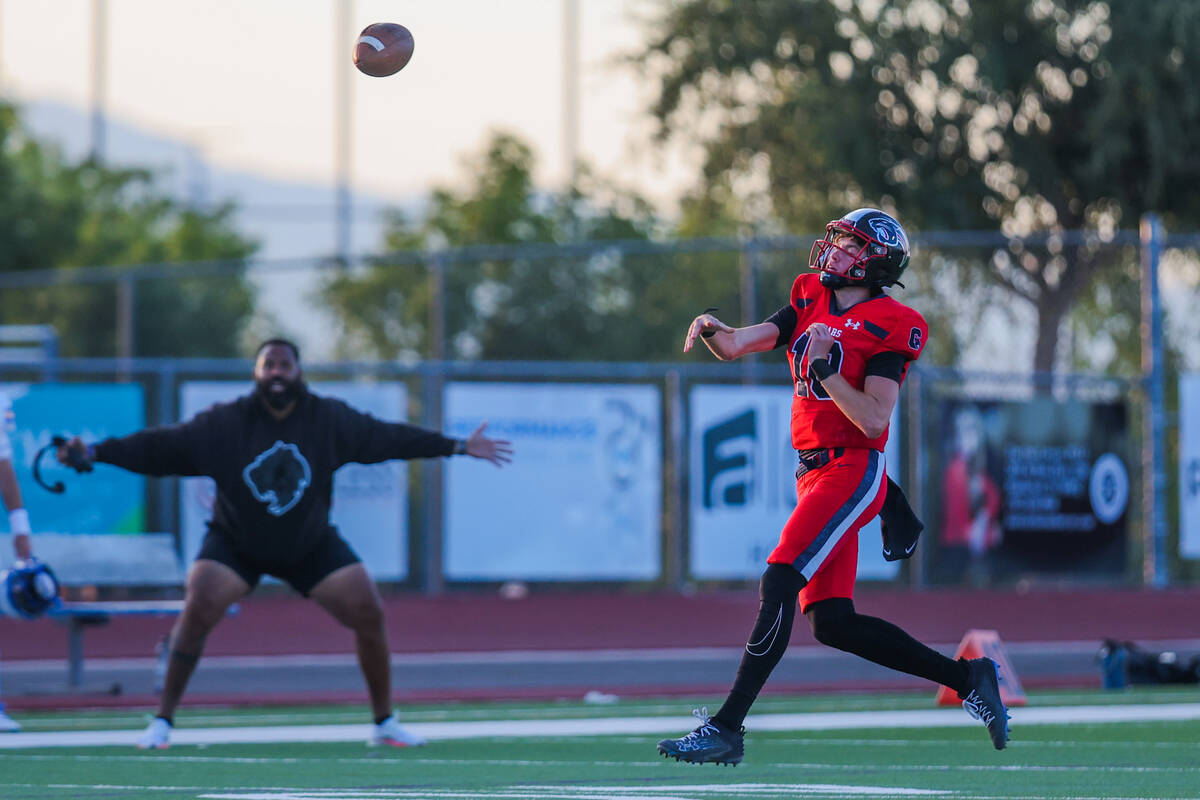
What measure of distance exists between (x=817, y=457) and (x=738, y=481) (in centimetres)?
996

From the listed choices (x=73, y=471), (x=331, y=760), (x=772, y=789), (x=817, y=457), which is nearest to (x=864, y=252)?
(x=817, y=457)

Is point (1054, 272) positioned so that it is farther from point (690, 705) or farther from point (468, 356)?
point (690, 705)

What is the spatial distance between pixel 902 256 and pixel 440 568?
1000 cm

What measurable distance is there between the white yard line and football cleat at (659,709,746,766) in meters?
3.54

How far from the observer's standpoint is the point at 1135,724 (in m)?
11.4

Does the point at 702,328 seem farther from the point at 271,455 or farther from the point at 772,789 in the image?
the point at 271,455

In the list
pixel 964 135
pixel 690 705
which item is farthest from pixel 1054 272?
pixel 690 705

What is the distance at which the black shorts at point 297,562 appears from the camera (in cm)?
1016

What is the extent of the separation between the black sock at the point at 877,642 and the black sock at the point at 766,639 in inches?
6.6

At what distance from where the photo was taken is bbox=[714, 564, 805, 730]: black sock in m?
7.60

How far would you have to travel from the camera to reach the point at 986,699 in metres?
7.81

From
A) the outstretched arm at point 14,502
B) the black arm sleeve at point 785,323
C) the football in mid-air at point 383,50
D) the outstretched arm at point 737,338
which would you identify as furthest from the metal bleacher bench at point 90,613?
the black arm sleeve at point 785,323

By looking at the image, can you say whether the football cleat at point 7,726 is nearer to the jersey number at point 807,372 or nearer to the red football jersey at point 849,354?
the red football jersey at point 849,354

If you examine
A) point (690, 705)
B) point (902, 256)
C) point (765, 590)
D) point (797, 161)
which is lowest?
point (690, 705)
